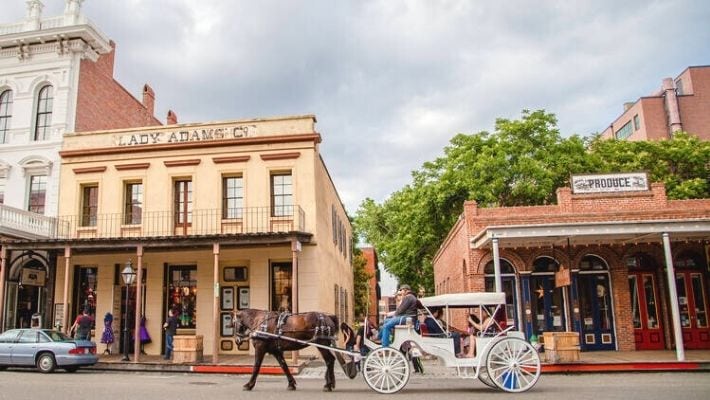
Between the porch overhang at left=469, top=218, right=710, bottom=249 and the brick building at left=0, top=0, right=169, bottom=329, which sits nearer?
the porch overhang at left=469, top=218, right=710, bottom=249

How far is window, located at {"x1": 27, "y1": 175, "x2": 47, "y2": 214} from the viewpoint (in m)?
20.6

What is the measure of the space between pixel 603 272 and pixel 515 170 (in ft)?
35.0

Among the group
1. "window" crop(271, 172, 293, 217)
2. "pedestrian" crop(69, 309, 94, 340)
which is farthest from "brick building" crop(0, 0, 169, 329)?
"window" crop(271, 172, 293, 217)

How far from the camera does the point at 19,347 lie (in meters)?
14.7

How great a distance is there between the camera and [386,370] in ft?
33.0

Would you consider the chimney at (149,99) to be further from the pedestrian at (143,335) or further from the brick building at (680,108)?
the brick building at (680,108)

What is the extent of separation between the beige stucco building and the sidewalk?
2055 mm

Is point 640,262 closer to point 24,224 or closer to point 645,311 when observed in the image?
point 645,311

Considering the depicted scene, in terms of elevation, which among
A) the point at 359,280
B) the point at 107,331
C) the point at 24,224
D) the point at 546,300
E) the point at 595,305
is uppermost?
the point at 24,224

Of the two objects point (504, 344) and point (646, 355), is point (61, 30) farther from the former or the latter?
point (646, 355)

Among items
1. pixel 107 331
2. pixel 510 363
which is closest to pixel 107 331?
pixel 107 331

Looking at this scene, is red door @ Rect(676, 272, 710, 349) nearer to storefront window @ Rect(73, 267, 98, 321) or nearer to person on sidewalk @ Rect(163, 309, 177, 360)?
person on sidewalk @ Rect(163, 309, 177, 360)

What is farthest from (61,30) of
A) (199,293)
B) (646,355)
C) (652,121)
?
(652,121)

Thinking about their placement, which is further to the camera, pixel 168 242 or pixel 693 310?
pixel 693 310
